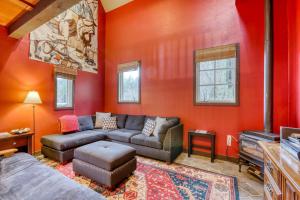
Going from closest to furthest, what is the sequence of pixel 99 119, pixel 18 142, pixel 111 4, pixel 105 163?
1. pixel 105 163
2. pixel 18 142
3. pixel 99 119
4. pixel 111 4

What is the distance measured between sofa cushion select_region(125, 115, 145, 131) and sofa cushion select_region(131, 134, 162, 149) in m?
0.57

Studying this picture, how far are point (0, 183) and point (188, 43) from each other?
385 centimetres

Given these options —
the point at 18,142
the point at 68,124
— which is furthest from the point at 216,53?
the point at 18,142

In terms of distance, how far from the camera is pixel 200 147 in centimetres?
341


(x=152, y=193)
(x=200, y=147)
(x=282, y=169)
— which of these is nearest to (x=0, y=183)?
(x=152, y=193)

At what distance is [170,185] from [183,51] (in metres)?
2.92

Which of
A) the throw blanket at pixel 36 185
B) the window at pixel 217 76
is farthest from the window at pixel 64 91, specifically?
the window at pixel 217 76

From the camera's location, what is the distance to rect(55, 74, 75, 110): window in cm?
377

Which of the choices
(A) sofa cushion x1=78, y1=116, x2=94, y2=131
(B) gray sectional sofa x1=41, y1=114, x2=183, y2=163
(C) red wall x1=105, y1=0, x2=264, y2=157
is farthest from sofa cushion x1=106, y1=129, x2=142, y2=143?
(C) red wall x1=105, y1=0, x2=264, y2=157

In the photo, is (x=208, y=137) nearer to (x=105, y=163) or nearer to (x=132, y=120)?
(x=132, y=120)

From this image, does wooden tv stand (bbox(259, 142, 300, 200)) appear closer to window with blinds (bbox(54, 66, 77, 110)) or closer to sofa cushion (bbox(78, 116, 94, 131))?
sofa cushion (bbox(78, 116, 94, 131))

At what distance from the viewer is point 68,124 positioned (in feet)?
11.4

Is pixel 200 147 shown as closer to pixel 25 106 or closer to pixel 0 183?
pixel 0 183

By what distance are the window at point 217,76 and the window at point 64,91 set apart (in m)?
3.31
